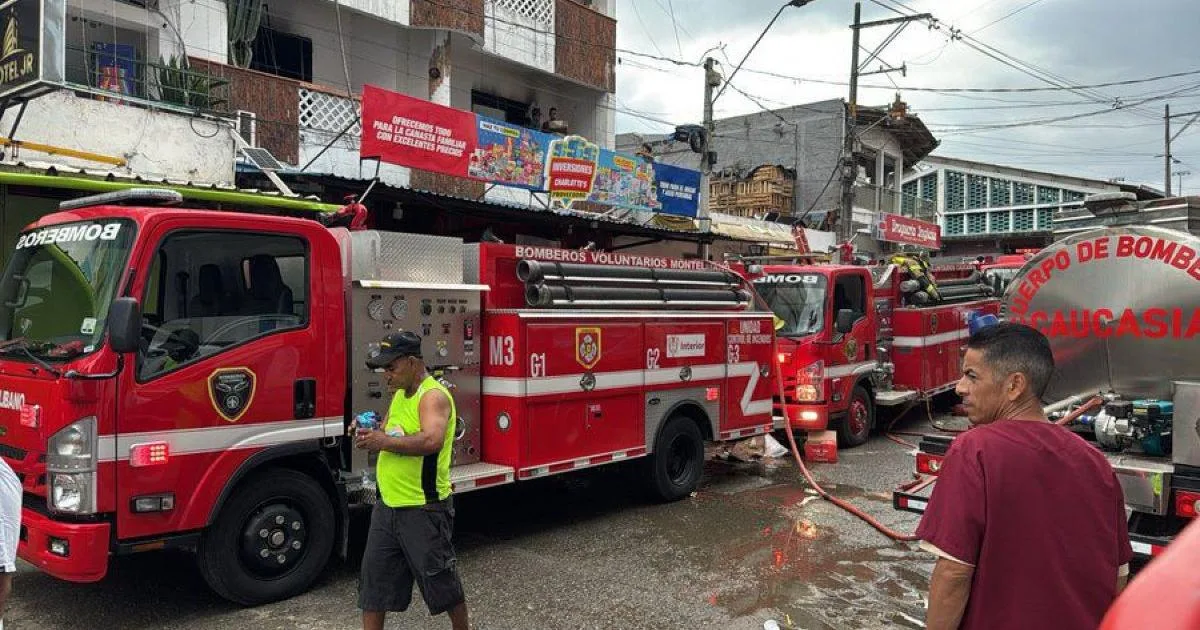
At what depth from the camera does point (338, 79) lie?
1360 cm

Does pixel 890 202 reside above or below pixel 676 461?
above

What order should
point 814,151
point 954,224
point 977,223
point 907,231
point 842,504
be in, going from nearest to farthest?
point 842,504 → point 907,231 → point 814,151 → point 977,223 → point 954,224

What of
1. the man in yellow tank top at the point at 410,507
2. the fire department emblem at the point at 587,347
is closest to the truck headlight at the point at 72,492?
the man in yellow tank top at the point at 410,507

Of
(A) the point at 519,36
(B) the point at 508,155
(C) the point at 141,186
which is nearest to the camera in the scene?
(C) the point at 141,186

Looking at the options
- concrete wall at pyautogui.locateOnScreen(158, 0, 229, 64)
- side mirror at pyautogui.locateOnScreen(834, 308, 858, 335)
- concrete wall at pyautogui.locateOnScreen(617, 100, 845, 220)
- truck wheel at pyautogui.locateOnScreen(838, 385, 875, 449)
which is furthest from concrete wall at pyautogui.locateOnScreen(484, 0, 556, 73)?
concrete wall at pyautogui.locateOnScreen(617, 100, 845, 220)

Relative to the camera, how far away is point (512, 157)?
11945 mm

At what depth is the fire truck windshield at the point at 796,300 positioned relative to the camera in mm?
10508

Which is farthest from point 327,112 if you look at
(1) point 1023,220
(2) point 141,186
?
(1) point 1023,220

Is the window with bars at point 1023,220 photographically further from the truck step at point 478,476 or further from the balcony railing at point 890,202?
the truck step at point 478,476

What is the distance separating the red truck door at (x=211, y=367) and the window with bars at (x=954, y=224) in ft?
127

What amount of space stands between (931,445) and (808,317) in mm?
4756

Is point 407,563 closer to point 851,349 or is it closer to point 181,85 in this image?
point 851,349

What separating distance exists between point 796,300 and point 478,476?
6.11 m

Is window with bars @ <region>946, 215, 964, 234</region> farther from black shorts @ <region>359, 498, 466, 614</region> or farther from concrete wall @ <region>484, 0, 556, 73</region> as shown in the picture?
black shorts @ <region>359, 498, 466, 614</region>
